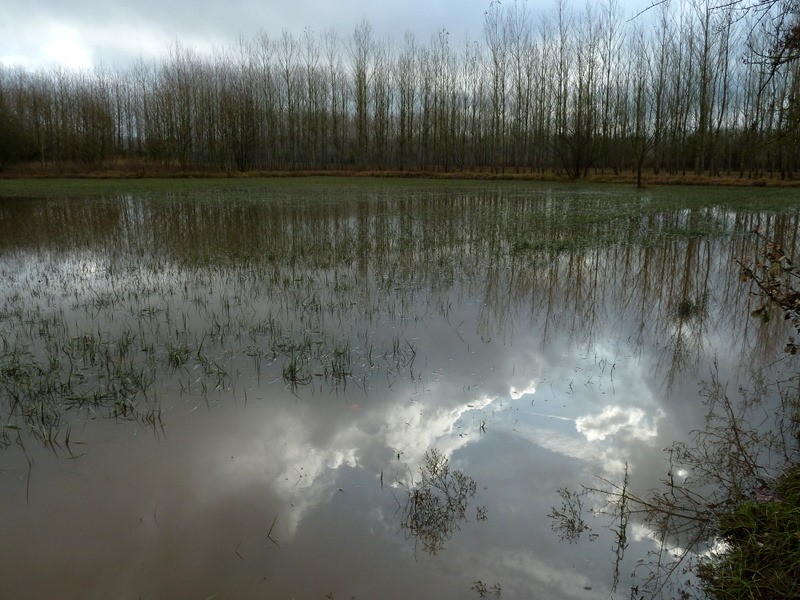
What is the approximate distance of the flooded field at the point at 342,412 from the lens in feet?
9.62

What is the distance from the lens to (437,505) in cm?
337

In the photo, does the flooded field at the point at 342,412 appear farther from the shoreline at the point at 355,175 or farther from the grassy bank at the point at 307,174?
the grassy bank at the point at 307,174

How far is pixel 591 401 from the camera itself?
475cm

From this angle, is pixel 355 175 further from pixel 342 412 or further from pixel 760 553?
pixel 760 553

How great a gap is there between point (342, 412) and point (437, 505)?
146 cm

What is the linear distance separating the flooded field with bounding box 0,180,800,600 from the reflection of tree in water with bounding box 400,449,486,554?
0.02 metres

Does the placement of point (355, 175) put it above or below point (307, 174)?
below

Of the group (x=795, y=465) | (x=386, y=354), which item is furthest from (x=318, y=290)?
(x=795, y=465)

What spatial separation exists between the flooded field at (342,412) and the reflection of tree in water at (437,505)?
0.02 m

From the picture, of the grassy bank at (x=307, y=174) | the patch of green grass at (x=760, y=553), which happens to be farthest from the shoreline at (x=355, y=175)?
the patch of green grass at (x=760, y=553)

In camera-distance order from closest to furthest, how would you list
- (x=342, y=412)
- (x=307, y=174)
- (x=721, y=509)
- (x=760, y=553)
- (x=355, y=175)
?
1. (x=760, y=553)
2. (x=721, y=509)
3. (x=342, y=412)
4. (x=355, y=175)
5. (x=307, y=174)

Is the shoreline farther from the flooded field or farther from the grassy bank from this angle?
the flooded field

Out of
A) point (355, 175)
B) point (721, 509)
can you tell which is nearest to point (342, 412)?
point (721, 509)

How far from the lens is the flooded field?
2934 mm
